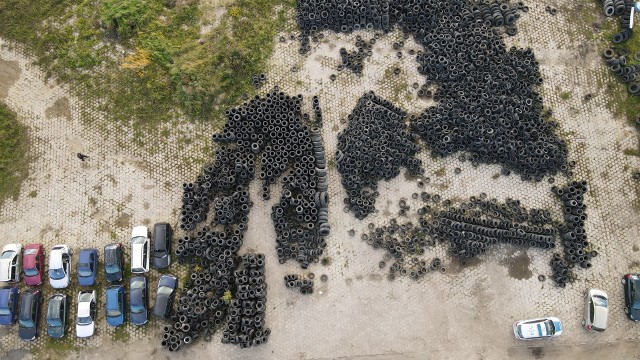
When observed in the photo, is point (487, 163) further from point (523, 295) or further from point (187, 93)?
point (187, 93)

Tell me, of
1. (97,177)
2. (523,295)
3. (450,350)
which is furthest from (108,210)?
(523,295)

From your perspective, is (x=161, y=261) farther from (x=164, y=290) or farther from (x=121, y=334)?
(x=121, y=334)

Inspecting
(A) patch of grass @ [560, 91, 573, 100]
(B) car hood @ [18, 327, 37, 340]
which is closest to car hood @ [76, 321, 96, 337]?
(B) car hood @ [18, 327, 37, 340]

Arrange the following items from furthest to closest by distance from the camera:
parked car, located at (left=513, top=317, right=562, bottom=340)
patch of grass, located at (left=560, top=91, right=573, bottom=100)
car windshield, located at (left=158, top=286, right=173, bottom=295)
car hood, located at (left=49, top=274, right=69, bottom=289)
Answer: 1. patch of grass, located at (left=560, top=91, right=573, bottom=100)
2. car hood, located at (left=49, top=274, right=69, bottom=289)
3. car windshield, located at (left=158, top=286, right=173, bottom=295)
4. parked car, located at (left=513, top=317, right=562, bottom=340)

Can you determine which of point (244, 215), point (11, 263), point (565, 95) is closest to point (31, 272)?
point (11, 263)

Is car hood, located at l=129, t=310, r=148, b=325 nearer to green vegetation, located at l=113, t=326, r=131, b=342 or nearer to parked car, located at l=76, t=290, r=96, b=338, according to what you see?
green vegetation, located at l=113, t=326, r=131, b=342

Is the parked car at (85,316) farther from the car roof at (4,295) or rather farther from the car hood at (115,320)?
the car roof at (4,295)

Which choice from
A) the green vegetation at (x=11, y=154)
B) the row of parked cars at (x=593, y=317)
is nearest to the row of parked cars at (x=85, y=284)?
the green vegetation at (x=11, y=154)
